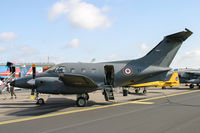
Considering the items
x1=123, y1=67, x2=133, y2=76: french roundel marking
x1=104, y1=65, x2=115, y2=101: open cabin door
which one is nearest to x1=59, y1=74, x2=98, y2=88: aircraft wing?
x1=104, y1=65, x2=115, y2=101: open cabin door

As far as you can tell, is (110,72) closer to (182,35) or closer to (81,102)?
(81,102)

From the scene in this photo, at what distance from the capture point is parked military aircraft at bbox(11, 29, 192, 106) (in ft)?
38.9

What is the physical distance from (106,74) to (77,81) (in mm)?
3228

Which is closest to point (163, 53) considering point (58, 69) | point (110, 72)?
point (110, 72)

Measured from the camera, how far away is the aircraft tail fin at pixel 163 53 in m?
13.6

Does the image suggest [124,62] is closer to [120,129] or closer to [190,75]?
[120,129]

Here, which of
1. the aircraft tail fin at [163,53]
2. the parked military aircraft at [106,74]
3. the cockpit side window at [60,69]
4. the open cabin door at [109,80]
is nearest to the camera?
the parked military aircraft at [106,74]

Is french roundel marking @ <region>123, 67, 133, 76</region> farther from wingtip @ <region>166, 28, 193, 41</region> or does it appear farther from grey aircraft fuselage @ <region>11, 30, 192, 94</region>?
wingtip @ <region>166, 28, 193, 41</region>

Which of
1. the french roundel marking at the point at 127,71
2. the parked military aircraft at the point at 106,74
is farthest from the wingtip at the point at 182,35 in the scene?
the french roundel marking at the point at 127,71

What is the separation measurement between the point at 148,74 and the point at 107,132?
27.7 ft

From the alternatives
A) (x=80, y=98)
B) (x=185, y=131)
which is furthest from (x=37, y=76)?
(x=185, y=131)

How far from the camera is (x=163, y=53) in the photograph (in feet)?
44.8

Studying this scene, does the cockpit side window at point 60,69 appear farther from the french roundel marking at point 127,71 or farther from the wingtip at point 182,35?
the wingtip at point 182,35

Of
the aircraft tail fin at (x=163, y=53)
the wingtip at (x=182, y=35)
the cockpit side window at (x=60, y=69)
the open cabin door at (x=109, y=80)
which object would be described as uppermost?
the wingtip at (x=182, y=35)
